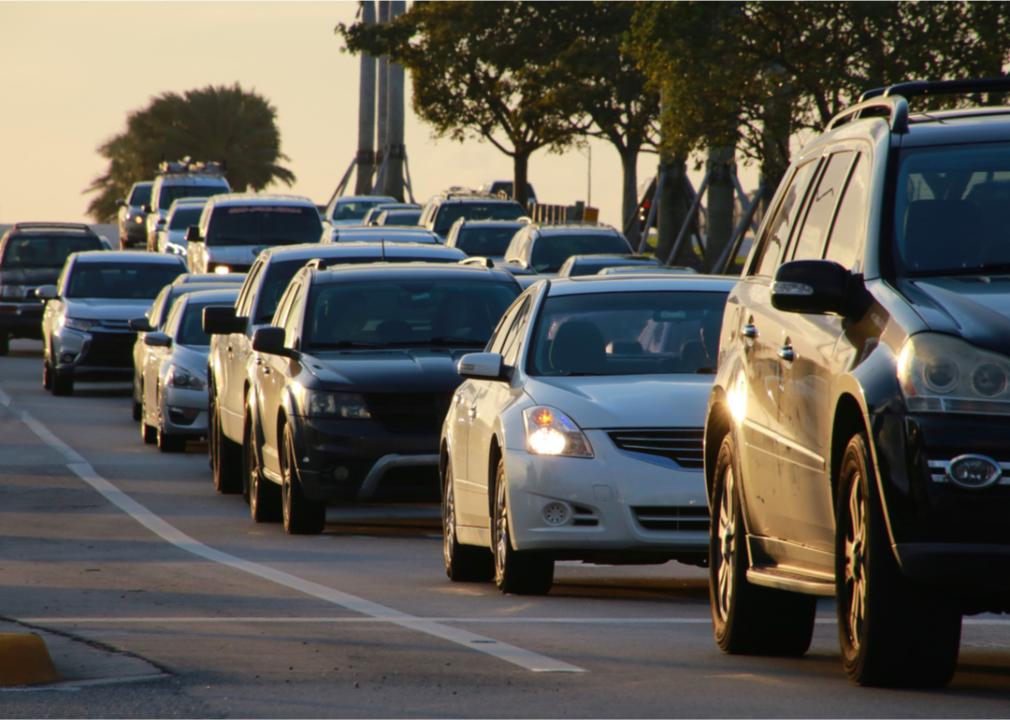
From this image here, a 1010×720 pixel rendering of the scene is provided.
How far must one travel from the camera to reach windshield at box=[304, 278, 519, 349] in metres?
17.4

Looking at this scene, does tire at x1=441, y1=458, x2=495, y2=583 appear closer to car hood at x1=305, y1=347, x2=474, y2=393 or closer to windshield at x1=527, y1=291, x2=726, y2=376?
windshield at x1=527, y1=291, x2=726, y2=376

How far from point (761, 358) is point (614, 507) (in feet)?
10.2

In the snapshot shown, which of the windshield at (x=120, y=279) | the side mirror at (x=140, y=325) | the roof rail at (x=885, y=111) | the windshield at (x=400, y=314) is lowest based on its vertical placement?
the windshield at (x=120, y=279)

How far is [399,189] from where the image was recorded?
289ft

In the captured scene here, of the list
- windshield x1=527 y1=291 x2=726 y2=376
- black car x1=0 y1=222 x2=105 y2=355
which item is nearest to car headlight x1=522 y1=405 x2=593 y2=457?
windshield x1=527 y1=291 x2=726 y2=376

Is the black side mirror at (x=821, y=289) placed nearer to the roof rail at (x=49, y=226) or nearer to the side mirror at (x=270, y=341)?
the side mirror at (x=270, y=341)

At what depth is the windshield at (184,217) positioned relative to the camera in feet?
175

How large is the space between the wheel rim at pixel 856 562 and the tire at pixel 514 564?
4.49 meters

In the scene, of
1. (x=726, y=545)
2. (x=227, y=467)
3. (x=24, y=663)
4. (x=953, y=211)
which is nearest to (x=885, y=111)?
(x=953, y=211)

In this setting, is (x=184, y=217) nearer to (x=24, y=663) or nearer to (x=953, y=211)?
(x=24, y=663)

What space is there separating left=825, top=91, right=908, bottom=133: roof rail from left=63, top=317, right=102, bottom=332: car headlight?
24.0 metres

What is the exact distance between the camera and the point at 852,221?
28.3 feet

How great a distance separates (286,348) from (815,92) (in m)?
23.4

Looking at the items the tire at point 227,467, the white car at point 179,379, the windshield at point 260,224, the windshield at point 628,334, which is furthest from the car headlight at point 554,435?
the windshield at point 260,224
